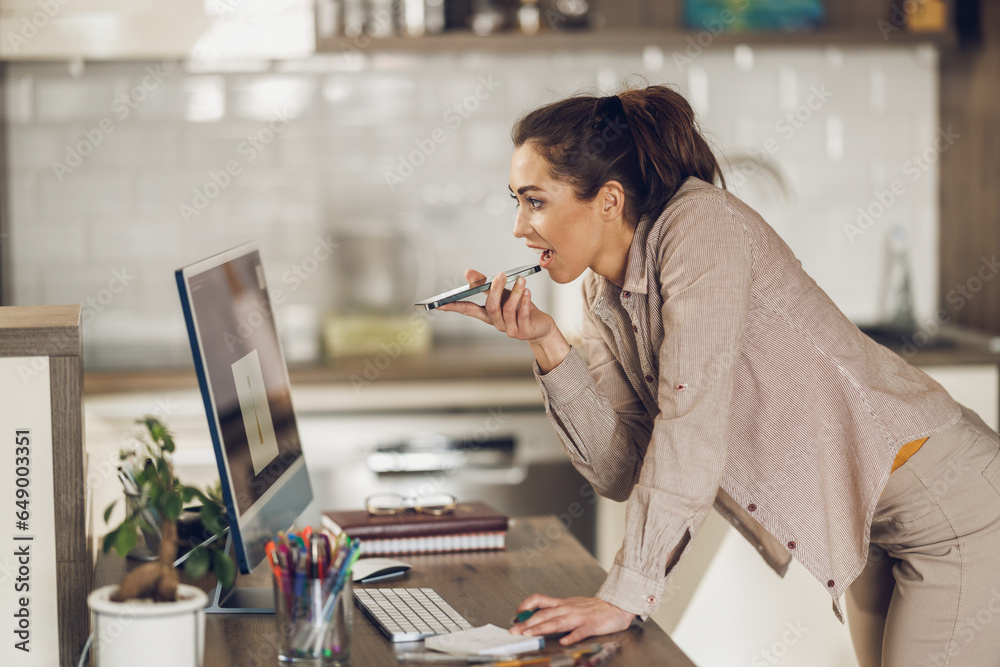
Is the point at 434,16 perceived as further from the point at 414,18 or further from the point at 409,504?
the point at 409,504

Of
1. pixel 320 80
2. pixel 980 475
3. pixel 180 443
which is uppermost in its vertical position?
pixel 320 80

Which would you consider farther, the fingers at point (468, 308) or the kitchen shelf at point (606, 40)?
the kitchen shelf at point (606, 40)

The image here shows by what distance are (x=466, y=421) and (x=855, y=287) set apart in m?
1.51

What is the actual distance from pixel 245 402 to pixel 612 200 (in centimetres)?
58

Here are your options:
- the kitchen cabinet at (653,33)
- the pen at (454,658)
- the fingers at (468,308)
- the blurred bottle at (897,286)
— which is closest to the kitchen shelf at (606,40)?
the kitchen cabinet at (653,33)

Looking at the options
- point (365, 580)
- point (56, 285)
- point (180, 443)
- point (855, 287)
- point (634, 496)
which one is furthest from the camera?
point (855, 287)

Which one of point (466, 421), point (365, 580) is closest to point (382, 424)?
point (466, 421)

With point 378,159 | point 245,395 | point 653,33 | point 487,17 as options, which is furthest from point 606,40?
point 245,395

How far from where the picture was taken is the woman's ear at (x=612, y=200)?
146 cm

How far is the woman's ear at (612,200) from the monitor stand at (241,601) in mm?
673

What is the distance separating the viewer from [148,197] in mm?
3252

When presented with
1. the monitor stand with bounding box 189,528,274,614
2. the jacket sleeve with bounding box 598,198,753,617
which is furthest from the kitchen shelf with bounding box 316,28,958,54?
the monitor stand with bounding box 189,528,274,614

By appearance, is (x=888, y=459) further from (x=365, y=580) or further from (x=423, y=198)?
(x=423, y=198)

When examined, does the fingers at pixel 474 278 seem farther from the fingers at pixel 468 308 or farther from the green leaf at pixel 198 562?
the green leaf at pixel 198 562
